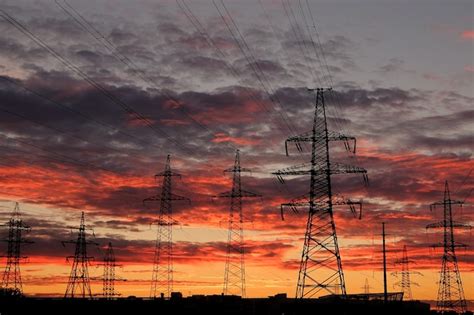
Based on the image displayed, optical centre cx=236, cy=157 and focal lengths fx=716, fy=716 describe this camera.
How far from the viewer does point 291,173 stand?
6375cm

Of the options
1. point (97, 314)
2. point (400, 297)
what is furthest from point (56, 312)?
point (400, 297)

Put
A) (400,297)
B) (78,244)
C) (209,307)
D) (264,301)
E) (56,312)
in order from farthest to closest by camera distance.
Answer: (400,297)
(264,301)
(209,307)
(78,244)
(56,312)

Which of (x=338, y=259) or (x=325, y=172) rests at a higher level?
(x=325, y=172)

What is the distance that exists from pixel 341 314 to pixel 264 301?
51.7 metres

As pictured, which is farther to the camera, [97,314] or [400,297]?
[400,297]

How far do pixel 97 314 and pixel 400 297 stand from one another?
89.6m

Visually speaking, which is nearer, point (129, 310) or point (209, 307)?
point (129, 310)

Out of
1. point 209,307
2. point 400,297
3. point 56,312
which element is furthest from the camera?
point 400,297

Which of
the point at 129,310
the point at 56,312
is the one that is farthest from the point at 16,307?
the point at 129,310

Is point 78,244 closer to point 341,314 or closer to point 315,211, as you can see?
point 341,314

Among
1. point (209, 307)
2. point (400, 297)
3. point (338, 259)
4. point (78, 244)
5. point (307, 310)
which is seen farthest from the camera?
point (400, 297)

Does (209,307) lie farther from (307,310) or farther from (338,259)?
(338,259)

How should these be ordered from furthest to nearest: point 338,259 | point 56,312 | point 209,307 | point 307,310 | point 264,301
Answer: point 264,301 < point 209,307 < point 307,310 < point 56,312 < point 338,259

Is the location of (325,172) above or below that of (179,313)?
above
